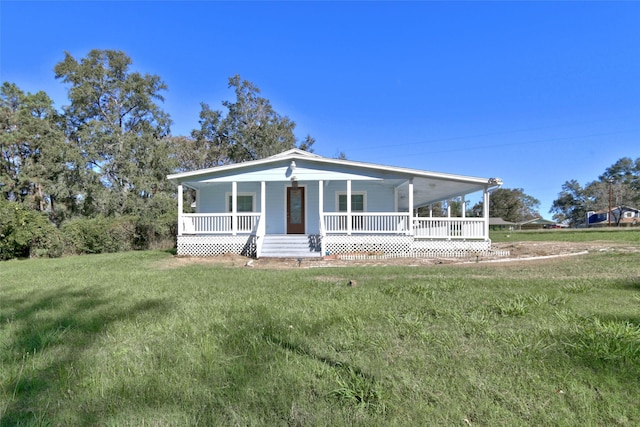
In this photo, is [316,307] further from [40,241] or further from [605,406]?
[40,241]

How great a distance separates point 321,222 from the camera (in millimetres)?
11414

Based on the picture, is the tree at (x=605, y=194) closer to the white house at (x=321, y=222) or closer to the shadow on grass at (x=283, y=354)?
the white house at (x=321, y=222)

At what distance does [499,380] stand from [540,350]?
0.69 m

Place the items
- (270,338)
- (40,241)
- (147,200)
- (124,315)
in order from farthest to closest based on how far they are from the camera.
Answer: (147,200), (40,241), (124,315), (270,338)

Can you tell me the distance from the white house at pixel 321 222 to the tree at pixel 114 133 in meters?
11.0

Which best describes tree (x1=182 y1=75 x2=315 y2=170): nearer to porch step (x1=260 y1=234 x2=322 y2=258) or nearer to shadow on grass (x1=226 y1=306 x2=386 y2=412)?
porch step (x1=260 y1=234 x2=322 y2=258)

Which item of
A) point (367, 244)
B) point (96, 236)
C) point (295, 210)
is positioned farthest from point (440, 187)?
point (96, 236)

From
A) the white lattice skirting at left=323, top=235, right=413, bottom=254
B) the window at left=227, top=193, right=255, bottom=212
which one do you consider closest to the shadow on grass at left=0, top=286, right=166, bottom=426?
the white lattice skirting at left=323, top=235, right=413, bottom=254

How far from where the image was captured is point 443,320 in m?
3.39

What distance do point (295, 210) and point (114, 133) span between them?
16.7 metres

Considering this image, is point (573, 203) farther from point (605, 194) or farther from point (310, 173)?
point (310, 173)

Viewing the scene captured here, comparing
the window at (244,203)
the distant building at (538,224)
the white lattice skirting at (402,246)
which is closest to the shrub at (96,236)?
the window at (244,203)

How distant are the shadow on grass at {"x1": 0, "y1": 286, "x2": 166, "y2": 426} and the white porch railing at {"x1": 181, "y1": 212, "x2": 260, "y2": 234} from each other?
6.86 metres

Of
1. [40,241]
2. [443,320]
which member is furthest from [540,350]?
[40,241]
